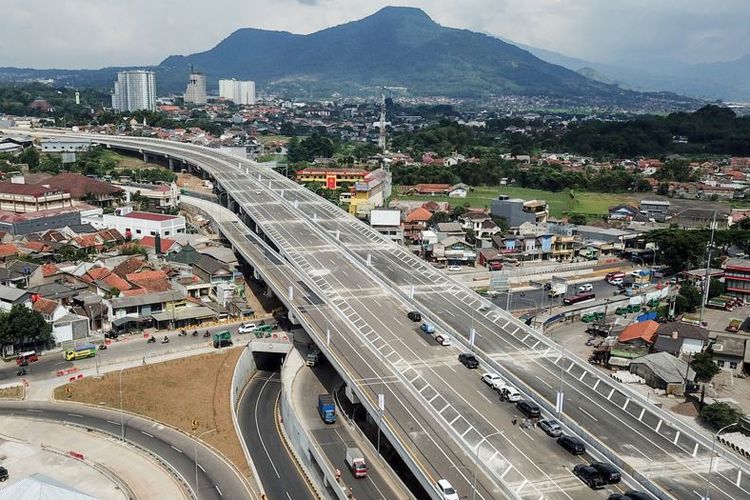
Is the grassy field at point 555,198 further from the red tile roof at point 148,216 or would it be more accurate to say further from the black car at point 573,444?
the black car at point 573,444

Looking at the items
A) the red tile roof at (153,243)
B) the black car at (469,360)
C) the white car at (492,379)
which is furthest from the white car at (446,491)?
the red tile roof at (153,243)

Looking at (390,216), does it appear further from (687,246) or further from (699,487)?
(699,487)

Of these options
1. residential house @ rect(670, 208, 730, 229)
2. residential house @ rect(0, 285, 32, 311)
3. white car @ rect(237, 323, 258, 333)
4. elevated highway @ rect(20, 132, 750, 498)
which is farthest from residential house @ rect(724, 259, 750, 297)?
residential house @ rect(0, 285, 32, 311)

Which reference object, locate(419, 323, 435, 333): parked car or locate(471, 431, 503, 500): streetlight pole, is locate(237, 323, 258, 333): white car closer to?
locate(419, 323, 435, 333): parked car

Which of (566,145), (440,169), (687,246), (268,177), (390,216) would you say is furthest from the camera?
(566,145)

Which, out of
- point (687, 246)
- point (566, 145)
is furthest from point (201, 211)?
point (566, 145)

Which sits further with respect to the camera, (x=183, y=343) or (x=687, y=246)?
(x=687, y=246)

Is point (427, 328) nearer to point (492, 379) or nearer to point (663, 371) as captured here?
point (492, 379)

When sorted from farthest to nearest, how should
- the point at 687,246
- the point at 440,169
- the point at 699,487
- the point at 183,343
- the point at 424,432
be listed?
the point at 440,169
the point at 687,246
the point at 183,343
the point at 424,432
the point at 699,487
